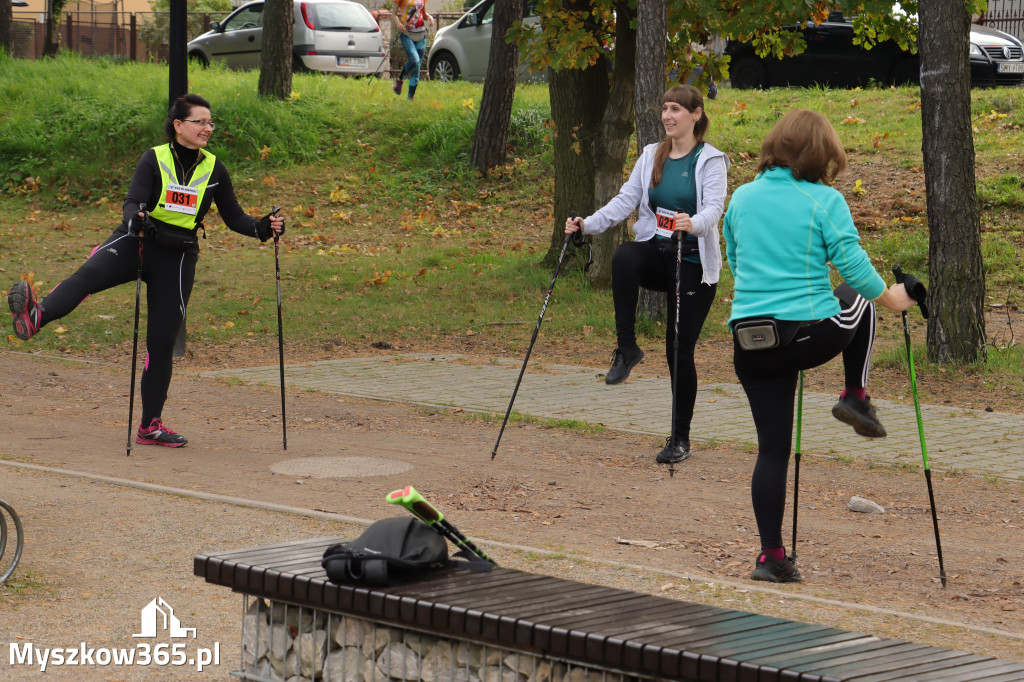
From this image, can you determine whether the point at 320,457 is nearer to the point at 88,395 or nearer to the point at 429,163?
the point at 88,395

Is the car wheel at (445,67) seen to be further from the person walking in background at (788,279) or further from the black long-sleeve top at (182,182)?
the person walking in background at (788,279)

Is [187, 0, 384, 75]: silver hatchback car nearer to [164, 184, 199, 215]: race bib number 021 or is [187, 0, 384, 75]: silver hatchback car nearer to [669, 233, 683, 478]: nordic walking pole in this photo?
[164, 184, 199, 215]: race bib number 021

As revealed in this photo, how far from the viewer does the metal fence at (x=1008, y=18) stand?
93.8 ft

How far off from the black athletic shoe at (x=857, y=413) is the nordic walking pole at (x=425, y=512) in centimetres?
202

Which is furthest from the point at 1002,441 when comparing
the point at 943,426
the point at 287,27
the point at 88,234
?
the point at 287,27

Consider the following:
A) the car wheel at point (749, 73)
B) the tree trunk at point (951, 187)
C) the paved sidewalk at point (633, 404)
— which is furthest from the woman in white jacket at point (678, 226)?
the car wheel at point (749, 73)

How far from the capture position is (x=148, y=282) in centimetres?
852

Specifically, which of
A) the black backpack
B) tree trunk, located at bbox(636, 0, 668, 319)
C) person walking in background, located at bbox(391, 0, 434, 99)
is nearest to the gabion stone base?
the black backpack

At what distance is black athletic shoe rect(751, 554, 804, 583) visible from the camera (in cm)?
565

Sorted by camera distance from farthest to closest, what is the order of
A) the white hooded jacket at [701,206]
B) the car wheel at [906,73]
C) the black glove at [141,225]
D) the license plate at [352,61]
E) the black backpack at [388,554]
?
1. the license plate at [352,61]
2. the car wheel at [906,73]
3. the black glove at [141,225]
4. the white hooded jacket at [701,206]
5. the black backpack at [388,554]

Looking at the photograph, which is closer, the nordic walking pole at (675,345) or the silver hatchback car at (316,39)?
the nordic walking pole at (675,345)

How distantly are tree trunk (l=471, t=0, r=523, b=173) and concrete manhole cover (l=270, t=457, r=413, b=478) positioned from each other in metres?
12.6

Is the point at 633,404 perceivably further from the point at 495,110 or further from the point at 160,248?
the point at 495,110

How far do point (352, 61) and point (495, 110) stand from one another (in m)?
7.23
